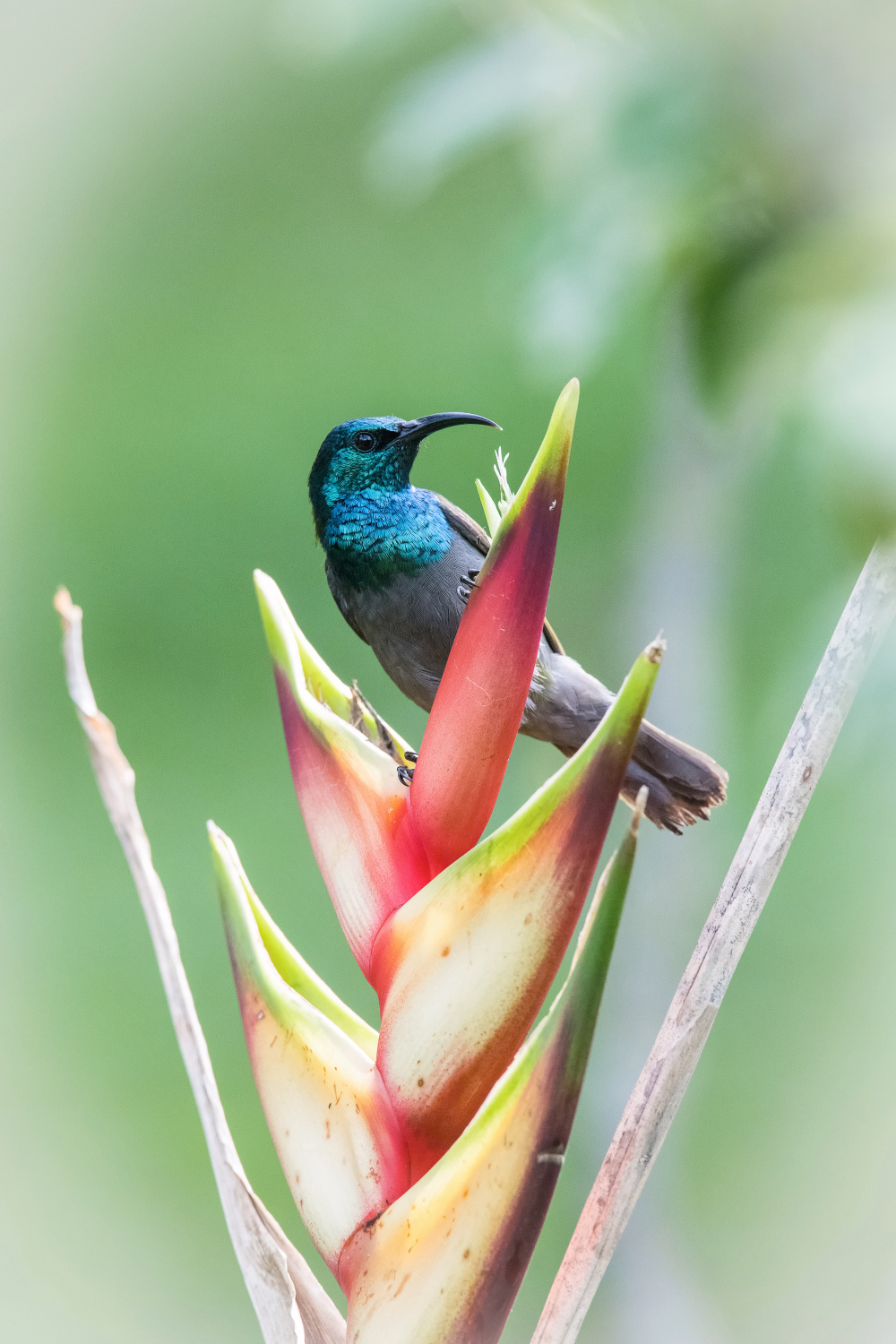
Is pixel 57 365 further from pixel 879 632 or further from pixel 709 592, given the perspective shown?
pixel 879 632

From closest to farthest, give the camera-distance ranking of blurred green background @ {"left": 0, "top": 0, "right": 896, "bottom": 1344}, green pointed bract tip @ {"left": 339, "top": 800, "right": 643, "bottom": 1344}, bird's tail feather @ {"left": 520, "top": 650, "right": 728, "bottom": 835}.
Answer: green pointed bract tip @ {"left": 339, "top": 800, "right": 643, "bottom": 1344}
bird's tail feather @ {"left": 520, "top": 650, "right": 728, "bottom": 835}
blurred green background @ {"left": 0, "top": 0, "right": 896, "bottom": 1344}

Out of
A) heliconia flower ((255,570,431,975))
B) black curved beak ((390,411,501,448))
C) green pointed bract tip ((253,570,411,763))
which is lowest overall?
heliconia flower ((255,570,431,975))

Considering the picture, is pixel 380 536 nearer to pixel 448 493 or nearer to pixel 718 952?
pixel 718 952

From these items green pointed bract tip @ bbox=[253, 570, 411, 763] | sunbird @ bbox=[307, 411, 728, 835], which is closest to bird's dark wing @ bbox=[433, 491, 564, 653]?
sunbird @ bbox=[307, 411, 728, 835]

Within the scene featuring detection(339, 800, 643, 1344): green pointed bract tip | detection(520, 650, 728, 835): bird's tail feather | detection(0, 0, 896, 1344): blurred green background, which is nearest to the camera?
detection(339, 800, 643, 1344): green pointed bract tip

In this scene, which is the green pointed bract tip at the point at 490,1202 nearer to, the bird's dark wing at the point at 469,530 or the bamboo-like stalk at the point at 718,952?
the bamboo-like stalk at the point at 718,952

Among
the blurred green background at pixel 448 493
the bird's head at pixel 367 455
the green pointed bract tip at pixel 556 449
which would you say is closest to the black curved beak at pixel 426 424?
the bird's head at pixel 367 455

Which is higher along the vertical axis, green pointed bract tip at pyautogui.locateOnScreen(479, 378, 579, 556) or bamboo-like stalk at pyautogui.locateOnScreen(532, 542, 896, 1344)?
green pointed bract tip at pyautogui.locateOnScreen(479, 378, 579, 556)

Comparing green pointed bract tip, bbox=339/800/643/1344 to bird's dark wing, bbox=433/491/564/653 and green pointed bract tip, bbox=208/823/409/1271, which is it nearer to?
green pointed bract tip, bbox=208/823/409/1271
